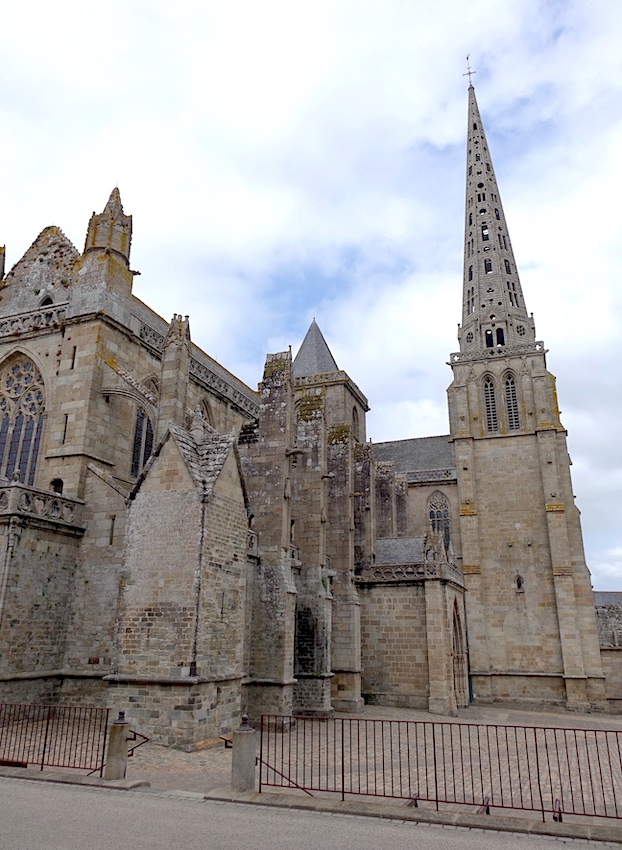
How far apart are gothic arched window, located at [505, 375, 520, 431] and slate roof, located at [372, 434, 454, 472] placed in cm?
407

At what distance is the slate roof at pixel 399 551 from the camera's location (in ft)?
75.5

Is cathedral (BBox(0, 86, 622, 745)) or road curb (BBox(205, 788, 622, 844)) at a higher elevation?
cathedral (BBox(0, 86, 622, 745))

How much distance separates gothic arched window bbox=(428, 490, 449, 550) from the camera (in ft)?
113

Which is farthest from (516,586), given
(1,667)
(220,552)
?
(1,667)

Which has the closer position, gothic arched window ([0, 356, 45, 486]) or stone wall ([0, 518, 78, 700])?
stone wall ([0, 518, 78, 700])

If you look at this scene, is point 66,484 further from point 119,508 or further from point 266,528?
point 266,528

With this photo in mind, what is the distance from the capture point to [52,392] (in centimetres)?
1705

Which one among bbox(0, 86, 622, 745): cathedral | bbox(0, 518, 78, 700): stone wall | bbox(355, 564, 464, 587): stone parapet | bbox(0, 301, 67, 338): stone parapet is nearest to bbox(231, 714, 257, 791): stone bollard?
bbox(0, 86, 622, 745): cathedral

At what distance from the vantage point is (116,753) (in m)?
8.23

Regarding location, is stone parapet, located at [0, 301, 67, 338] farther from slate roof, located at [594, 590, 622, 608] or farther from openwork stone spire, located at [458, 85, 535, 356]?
slate roof, located at [594, 590, 622, 608]

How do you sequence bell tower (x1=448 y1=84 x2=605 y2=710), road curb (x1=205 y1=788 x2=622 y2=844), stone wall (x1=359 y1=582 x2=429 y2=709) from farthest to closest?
bell tower (x1=448 y1=84 x2=605 y2=710) < stone wall (x1=359 y1=582 x2=429 y2=709) < road curb (x1=205 y1=788 x2=622 y2=844)

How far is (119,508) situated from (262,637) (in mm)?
4839

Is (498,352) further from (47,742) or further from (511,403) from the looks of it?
(47,742)

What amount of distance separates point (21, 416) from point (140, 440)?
10.9 ft
